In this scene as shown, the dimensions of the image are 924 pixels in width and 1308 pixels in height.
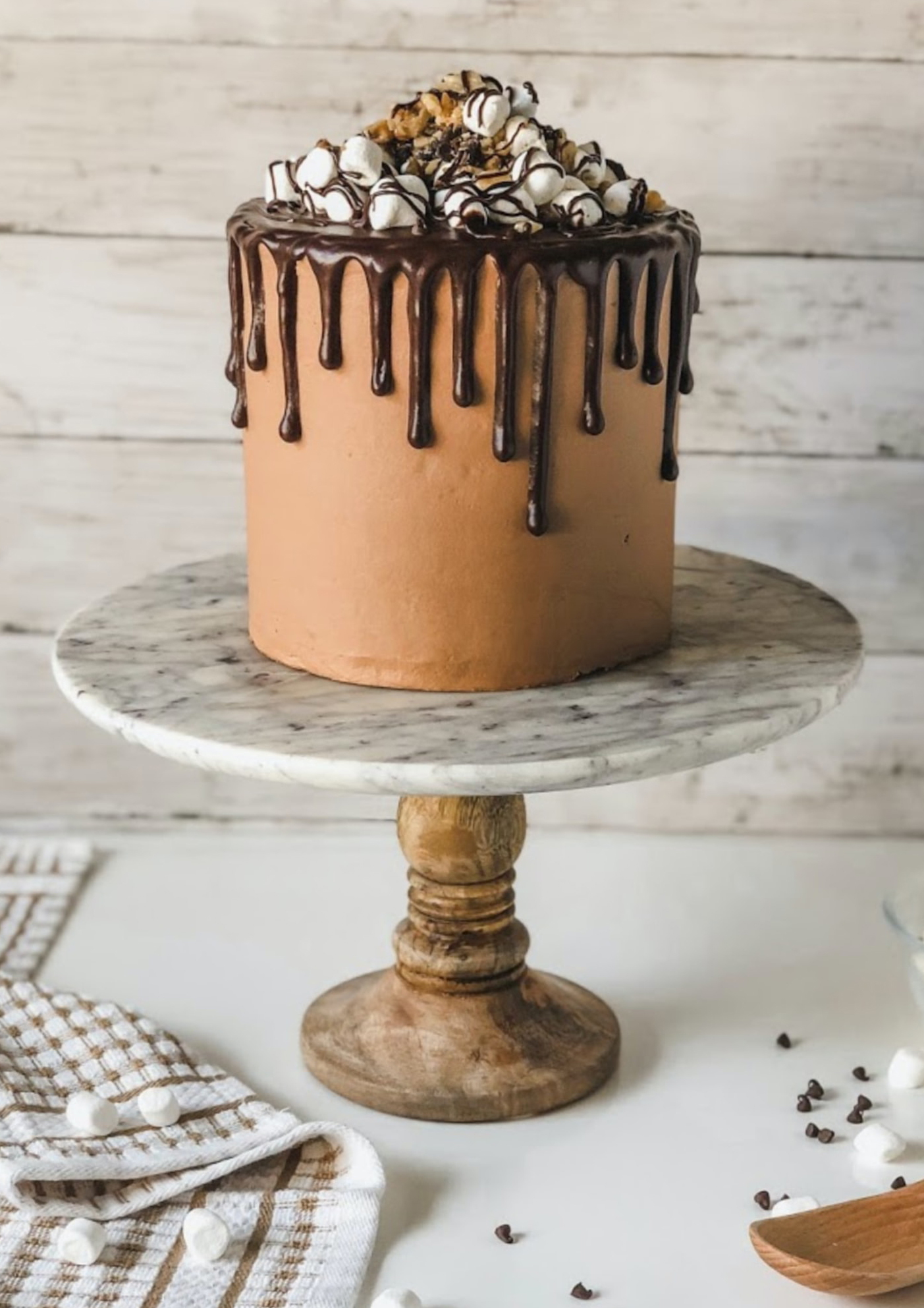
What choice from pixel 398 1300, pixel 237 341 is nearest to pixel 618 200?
pixel 237 341

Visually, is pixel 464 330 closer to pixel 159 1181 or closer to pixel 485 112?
pixel 485 112

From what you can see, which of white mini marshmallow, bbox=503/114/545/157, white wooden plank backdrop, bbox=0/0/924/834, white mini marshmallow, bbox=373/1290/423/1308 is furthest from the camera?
white wooden plank backdrop, bbox=0/0/924/834

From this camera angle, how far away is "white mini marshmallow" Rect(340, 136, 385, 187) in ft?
3.33

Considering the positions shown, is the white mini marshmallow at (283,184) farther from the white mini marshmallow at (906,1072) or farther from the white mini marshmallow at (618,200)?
the white mini marshmallow at (906,1072)

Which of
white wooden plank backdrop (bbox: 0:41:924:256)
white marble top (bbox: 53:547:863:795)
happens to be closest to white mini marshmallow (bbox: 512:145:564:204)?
white marble top (bbox: 53:547:863:795)

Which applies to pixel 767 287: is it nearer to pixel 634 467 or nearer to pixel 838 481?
pixel 838 481

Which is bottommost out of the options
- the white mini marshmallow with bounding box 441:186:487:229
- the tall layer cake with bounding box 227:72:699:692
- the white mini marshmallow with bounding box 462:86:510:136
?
the tall layer cake with bounding box 227:72:699:692

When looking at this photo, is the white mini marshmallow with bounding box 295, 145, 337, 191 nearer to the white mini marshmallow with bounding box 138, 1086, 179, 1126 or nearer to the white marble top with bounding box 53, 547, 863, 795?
the white marble top with bounding box 53, 547, 863, 795

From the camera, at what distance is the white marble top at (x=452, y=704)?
0.94 m

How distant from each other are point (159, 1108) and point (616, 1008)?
1.17 ft

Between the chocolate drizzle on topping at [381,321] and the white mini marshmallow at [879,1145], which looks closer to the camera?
the chocolate drizzle on topping at [381,321]

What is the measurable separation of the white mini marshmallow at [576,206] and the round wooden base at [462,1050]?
51cm

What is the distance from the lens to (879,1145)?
1098 mm

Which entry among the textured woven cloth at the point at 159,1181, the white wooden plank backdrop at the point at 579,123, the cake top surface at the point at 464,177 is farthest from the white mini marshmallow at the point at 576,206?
the textured woven cloth at the point at 159,1181
